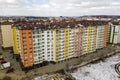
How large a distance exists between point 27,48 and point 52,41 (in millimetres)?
8713

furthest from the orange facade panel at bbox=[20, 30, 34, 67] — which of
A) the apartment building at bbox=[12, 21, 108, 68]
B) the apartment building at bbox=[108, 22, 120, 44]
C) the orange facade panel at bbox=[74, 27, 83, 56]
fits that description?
the apartment building at bbox=[108, 22, 120, 44]

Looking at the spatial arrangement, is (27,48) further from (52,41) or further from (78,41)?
(78,41)

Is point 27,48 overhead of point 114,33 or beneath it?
beneath

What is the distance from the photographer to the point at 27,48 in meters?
37.1

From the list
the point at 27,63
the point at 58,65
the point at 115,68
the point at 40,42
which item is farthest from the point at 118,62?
the point at 27,63

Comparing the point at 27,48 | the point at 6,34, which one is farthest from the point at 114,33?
the point at 6,34

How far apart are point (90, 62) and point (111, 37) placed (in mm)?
28800

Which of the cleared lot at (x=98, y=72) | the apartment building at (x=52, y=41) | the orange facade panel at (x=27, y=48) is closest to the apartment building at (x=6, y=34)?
the apartment building at (x=52, y=41)

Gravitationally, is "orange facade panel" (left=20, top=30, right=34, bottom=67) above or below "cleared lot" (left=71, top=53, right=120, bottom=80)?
above

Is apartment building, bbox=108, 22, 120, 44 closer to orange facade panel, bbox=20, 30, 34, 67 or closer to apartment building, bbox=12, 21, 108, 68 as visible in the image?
apartment building, bbox=12, 21, 108, 68

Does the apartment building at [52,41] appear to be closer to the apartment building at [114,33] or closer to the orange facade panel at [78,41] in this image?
the orange facade panel at [78,41]

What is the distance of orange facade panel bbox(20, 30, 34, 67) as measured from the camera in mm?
36344

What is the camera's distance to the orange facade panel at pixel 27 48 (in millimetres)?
36344

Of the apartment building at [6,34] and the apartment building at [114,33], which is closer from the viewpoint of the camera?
the apartment building at [6,34]
